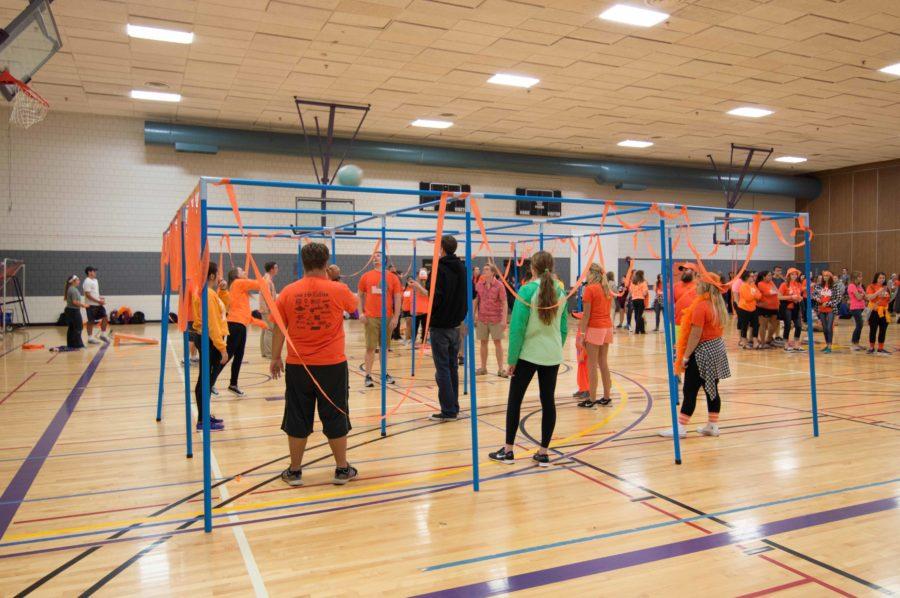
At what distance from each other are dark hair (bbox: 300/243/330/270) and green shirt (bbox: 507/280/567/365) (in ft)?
4.60

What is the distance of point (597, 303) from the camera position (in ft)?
21.5

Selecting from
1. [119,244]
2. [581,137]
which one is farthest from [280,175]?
[581,137]

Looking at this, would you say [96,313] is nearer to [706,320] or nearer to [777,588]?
[706,320]

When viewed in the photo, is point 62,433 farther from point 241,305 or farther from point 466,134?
point 466,134

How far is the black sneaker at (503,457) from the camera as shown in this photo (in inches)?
190

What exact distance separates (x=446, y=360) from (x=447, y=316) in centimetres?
43

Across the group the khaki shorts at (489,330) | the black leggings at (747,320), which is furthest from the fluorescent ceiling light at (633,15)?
the black leggings at (747,320)

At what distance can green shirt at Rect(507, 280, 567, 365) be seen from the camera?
4.52 metres

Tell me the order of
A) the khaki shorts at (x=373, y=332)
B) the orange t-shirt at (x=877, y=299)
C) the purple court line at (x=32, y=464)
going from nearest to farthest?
1. the purple court line at (x=32, y=464)
2. the khaki shorts at (x=373, y=332)
3. the orange t-shirt at (x=877, y=299)

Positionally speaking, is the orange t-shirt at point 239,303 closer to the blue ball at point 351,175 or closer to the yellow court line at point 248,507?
the yellow court line at point 248,507

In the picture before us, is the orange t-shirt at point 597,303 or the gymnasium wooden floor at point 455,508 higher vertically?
the orange t-shirt at point 597,303

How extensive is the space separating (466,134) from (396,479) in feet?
43.8

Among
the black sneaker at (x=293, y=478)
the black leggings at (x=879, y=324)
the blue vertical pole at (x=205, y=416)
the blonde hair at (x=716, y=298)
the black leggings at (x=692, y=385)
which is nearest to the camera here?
the blue vertical pole at (x=205, y=416)

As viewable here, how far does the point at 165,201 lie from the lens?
15.6 metres
